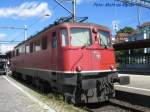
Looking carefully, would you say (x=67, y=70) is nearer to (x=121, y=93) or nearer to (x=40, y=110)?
(x=40, y=110)

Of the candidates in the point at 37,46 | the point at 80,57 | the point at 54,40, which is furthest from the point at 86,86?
the point at 37,46

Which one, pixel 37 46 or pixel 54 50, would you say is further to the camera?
pixel 37 46

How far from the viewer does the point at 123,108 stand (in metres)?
13.8

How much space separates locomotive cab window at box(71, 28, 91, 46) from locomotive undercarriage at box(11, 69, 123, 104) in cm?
127

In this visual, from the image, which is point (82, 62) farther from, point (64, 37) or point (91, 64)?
point (64, 37)

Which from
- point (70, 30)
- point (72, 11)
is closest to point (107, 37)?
point (70, 30)

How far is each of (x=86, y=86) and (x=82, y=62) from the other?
944 mm

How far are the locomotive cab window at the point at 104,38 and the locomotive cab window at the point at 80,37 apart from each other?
1.68ft

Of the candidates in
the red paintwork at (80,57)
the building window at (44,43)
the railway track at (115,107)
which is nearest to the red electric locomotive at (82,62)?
the red paintwork at (80,57)

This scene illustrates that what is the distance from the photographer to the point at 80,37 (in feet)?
47.1

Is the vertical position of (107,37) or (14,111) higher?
(107,37)

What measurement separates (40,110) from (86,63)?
Answer: 2.81 metres

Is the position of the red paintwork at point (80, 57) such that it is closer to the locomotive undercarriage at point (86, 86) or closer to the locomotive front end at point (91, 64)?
the locomotive front end at point (91, 64)

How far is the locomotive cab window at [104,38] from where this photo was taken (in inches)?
580
